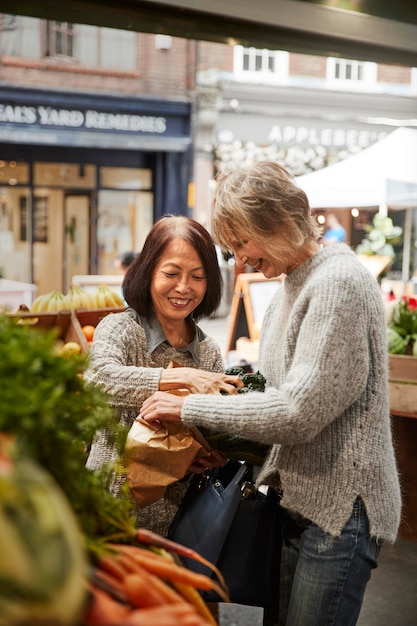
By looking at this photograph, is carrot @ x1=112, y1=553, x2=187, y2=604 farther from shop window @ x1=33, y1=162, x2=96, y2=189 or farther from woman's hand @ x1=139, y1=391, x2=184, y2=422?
shop window @ x1=33, y1=162, x2=96, y2=189

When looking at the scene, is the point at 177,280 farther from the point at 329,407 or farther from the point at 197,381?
the point at 329,407

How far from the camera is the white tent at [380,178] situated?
7.93m

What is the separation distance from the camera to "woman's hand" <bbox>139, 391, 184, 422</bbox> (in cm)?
189

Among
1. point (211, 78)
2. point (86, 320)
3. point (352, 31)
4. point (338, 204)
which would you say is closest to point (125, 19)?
point (352, 31)

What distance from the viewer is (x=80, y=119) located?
46.9 ft

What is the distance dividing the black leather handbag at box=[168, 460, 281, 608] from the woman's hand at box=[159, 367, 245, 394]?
0.28 metres

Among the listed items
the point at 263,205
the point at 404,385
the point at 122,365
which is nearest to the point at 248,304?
the point at 404,385

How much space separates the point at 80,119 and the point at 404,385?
1138 centimetres

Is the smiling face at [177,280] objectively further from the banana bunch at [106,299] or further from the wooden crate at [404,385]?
the banana bunch at [106,299]

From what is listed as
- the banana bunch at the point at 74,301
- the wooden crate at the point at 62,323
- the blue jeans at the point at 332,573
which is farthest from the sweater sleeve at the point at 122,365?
the banana bunch at the point at 74,301

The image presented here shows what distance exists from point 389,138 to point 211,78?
8.11 m

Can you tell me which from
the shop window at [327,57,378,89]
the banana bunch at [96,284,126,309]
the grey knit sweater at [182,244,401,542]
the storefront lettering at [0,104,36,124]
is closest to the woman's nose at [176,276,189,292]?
the grey knit sweater at [182,244,401,542]

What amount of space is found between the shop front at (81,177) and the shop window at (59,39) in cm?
101

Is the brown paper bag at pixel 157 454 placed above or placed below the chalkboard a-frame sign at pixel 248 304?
above
